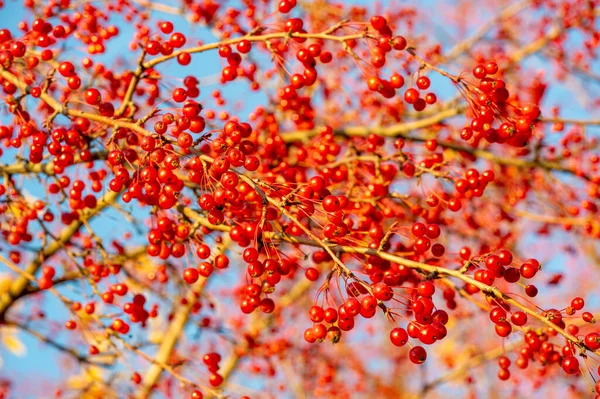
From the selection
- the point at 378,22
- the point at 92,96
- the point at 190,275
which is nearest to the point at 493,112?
the point at 378,22

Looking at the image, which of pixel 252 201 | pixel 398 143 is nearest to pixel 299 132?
pixel 398 143

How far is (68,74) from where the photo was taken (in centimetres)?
303

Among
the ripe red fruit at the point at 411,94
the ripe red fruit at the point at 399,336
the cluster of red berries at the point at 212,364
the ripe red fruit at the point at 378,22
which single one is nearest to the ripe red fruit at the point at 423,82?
the ripe red fruit at the point at 411,94

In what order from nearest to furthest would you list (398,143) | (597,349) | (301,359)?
(597,349) → (398,143) → (301,359)

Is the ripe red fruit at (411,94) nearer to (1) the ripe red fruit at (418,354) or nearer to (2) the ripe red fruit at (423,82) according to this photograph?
(2) the ripe red fruit at (423,82)

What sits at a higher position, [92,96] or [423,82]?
[423,82]

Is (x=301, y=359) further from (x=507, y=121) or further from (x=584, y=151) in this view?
(x=507, y=121)

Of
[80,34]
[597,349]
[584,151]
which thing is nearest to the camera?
[597,349]

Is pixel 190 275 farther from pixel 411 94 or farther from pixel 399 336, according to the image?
pixel 411 94

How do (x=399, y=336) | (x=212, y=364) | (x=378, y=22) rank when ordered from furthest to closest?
(x=212, y=364) < (x=378, y=22) < (x=399, y=336)

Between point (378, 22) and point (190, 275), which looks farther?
point (378, 22)

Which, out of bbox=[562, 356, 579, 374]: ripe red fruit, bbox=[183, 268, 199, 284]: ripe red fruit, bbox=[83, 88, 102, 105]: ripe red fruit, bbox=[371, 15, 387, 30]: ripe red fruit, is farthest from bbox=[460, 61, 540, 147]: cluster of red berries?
bbox=[83, 88, 102, 105]: ripe red fruit

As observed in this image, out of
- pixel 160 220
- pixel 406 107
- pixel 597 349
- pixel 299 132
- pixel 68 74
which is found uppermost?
pixel 406 107

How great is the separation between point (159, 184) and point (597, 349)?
82.4 inches
